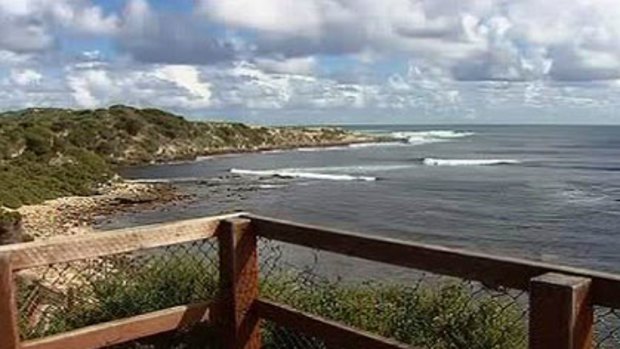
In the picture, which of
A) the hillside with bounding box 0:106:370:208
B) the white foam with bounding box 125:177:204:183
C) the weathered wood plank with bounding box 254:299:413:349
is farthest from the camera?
the white foam with bounding box 125:177:204:183

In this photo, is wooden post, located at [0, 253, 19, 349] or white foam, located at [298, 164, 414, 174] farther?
white foam, located at [298, 164, 414, 174]

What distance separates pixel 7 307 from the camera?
3805 millimetres

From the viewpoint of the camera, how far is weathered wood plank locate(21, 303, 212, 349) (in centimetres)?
399

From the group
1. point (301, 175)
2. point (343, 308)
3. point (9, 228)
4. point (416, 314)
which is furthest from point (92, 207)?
point (416, 314)

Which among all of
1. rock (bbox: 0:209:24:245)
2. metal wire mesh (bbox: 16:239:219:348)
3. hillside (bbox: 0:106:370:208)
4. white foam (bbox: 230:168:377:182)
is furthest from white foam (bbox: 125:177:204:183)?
metal wire mesh (bbox: 16:239:219:348)

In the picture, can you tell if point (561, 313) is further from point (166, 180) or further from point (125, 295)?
point (166, 180)

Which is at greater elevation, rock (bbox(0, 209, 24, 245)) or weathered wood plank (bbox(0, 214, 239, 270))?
weathered wood plank (bbox(0, 214, 239, 270))

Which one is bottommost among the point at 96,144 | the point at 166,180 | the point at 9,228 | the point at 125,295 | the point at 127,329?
the point at 166,180

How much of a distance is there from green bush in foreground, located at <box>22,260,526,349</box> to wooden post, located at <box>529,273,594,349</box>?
218 cm

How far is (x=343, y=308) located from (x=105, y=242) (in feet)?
6.99

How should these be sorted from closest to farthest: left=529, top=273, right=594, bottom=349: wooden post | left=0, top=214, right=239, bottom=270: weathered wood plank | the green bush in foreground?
1. left=529, top=273, right=594, bottom=349: wooden post
2. left=0, top=214, right=239, bottom=270: weathered wood plank
3. the green bush in foreground

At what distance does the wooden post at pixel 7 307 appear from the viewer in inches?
149

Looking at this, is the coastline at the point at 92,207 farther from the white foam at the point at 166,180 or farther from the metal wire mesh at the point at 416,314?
the metal wire mesh at the point at 416,314

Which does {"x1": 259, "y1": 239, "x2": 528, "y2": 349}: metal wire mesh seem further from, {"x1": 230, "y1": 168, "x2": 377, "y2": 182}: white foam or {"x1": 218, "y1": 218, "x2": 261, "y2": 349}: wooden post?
{"x1": 230, "y1": 168, "x2": 377, "y2": 182}: white foam
